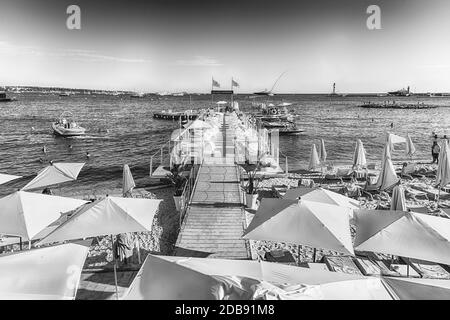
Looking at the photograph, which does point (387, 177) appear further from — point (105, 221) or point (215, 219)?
point (105, 221)

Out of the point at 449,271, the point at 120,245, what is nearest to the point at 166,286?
the point at 120,245

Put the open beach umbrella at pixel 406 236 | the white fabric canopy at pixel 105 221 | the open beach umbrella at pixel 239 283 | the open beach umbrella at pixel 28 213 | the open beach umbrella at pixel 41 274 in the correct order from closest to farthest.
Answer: the open beach umbrella at pixel 239 283 → the open beach umbrella at pixel 41 274 → the open beach umbrella at pixel 406 236 → the white fabric canopy at pixel 105 221 → the open beach umbrella at pixel 28 213

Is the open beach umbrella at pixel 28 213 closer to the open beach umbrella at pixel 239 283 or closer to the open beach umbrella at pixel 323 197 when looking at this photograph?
the open beach umbrella at pixel 239 283

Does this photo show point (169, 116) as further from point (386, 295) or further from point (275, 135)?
point (386, 295)

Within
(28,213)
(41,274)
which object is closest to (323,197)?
(41,274)

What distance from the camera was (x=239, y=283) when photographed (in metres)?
3.95

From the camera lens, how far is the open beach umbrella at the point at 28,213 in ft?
23.9

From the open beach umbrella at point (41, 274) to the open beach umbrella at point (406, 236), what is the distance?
17.7 feet

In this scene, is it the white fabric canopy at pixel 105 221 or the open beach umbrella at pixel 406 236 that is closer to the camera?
the open beach umbrella at pixel 406 236

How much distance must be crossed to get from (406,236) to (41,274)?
6.69 meters

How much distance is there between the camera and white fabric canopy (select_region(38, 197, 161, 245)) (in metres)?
6.81

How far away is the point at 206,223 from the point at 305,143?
1307 inches

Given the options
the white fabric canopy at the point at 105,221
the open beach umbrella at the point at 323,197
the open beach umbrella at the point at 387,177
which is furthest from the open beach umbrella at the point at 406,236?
the open beach umbrella at the point at 387,177

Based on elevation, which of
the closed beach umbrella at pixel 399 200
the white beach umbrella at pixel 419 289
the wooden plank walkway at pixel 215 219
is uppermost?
the closed beach umbrella at pixel 399 200
